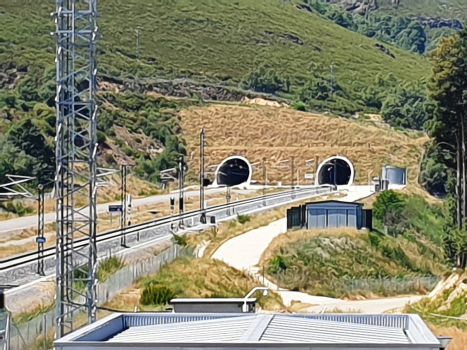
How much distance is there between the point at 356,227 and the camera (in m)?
48.3

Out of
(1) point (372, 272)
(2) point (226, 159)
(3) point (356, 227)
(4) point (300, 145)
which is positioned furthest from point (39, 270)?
(4) point (300, 145)

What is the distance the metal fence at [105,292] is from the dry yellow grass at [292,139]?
4755 cm

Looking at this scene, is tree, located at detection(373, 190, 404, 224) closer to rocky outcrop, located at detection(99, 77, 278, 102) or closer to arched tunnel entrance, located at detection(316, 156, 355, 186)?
arched tunnel entrance, located at detection(316, 156, 355, 186)

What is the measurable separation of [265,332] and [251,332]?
0.65 ft

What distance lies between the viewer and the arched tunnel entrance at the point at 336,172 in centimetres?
8419

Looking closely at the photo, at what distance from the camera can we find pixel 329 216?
161ft

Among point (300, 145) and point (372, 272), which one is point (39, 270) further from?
point (300, 145)

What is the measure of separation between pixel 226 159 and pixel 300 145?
324 inches

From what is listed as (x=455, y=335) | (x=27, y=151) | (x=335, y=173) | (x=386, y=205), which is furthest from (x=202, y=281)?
(x=335, y=173)

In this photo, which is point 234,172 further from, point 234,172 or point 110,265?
point 110,265

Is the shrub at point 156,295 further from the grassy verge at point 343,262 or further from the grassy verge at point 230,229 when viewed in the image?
the grassy verge at point 230,229

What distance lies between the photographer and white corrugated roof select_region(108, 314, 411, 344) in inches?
477

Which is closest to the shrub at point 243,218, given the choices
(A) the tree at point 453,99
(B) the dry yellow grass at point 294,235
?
(B) the dry yellow grass at point 294,235

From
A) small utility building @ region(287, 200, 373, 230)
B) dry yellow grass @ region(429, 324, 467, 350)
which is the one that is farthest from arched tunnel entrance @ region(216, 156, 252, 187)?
dry yellow grass @ region(429, 324, 467, 350)
